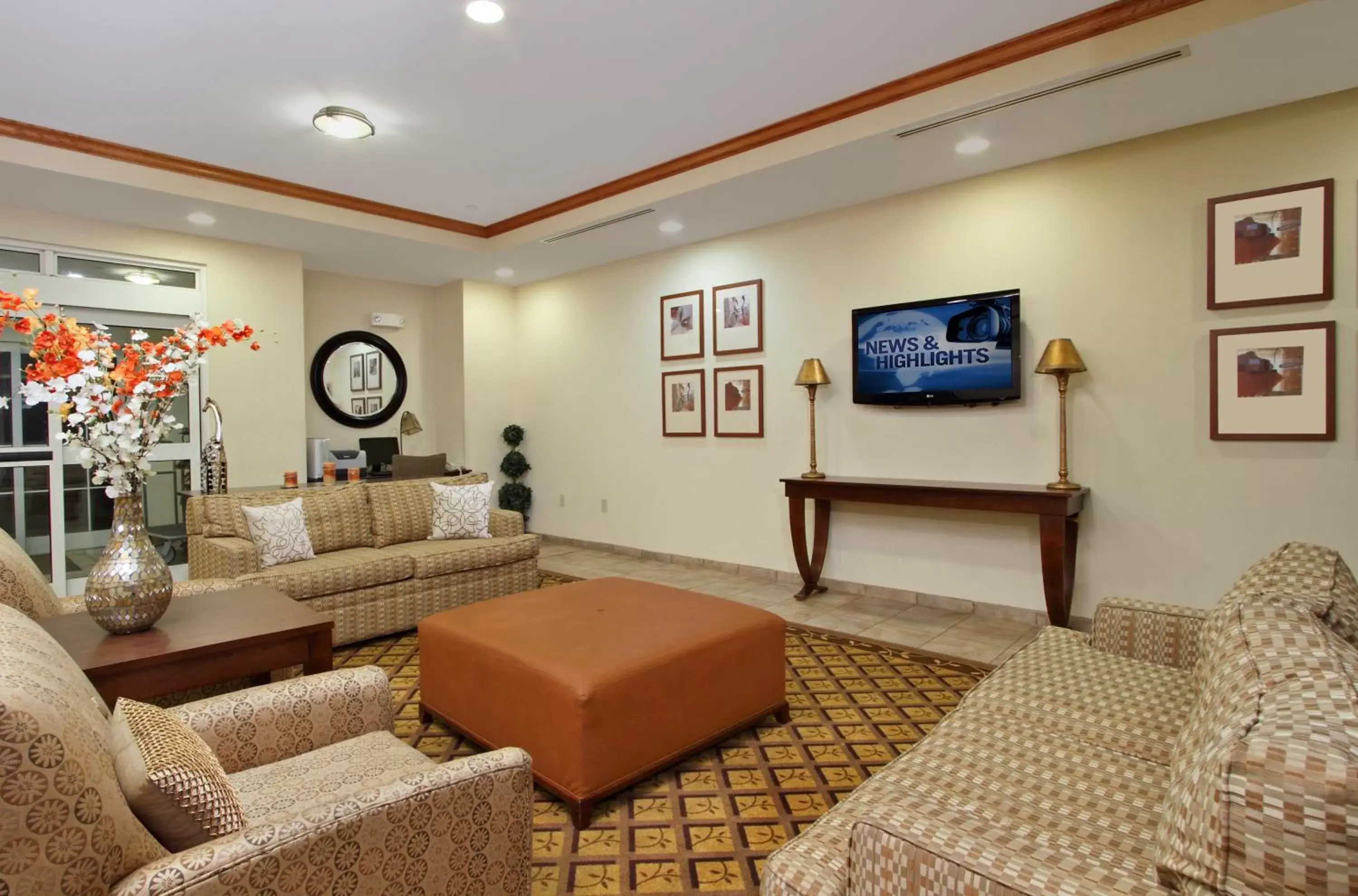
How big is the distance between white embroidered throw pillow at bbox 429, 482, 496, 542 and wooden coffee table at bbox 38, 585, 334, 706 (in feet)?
6.20

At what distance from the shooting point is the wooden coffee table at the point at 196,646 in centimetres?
201

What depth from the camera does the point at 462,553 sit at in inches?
168

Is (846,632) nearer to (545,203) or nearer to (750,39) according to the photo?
(750,39)

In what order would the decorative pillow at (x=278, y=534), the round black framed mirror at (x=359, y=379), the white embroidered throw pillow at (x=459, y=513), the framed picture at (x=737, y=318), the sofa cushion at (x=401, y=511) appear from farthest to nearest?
the round black framed mirror at (x=359, y=379) < the framed picture at (x=737, y=318) < the white embroidered throw pillow at (x=459, y=513) < the sofa cushion at (x=401, y=511) < the decorative pillow at (x=278, y=534)

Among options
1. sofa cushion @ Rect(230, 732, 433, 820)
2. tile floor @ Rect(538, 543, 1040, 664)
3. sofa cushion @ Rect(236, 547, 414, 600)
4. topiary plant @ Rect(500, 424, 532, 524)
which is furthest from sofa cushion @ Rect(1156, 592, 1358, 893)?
topiary plant @ Rect(500, 424, 532, 524)

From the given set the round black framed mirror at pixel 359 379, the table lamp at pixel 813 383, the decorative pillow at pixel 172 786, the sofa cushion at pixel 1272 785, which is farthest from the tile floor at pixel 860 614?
the decorative pillow at pixel 172 786

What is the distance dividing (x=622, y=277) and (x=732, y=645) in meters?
4.41

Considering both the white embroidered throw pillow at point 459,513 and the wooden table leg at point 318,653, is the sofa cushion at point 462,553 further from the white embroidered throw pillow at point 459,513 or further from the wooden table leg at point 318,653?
the wooden table leg at point 318,653

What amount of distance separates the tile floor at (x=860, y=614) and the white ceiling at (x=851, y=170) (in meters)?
2.56

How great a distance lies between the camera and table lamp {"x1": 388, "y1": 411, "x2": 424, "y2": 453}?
6906mm

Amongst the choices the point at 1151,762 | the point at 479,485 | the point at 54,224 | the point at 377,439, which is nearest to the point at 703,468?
the point at 479,485

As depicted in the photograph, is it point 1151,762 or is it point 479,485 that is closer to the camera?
point 1151,762

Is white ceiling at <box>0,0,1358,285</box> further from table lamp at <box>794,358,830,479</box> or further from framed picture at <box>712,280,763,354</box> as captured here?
table lamp at <box>794,358,830,479</box>

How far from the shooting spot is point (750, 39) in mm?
3008
